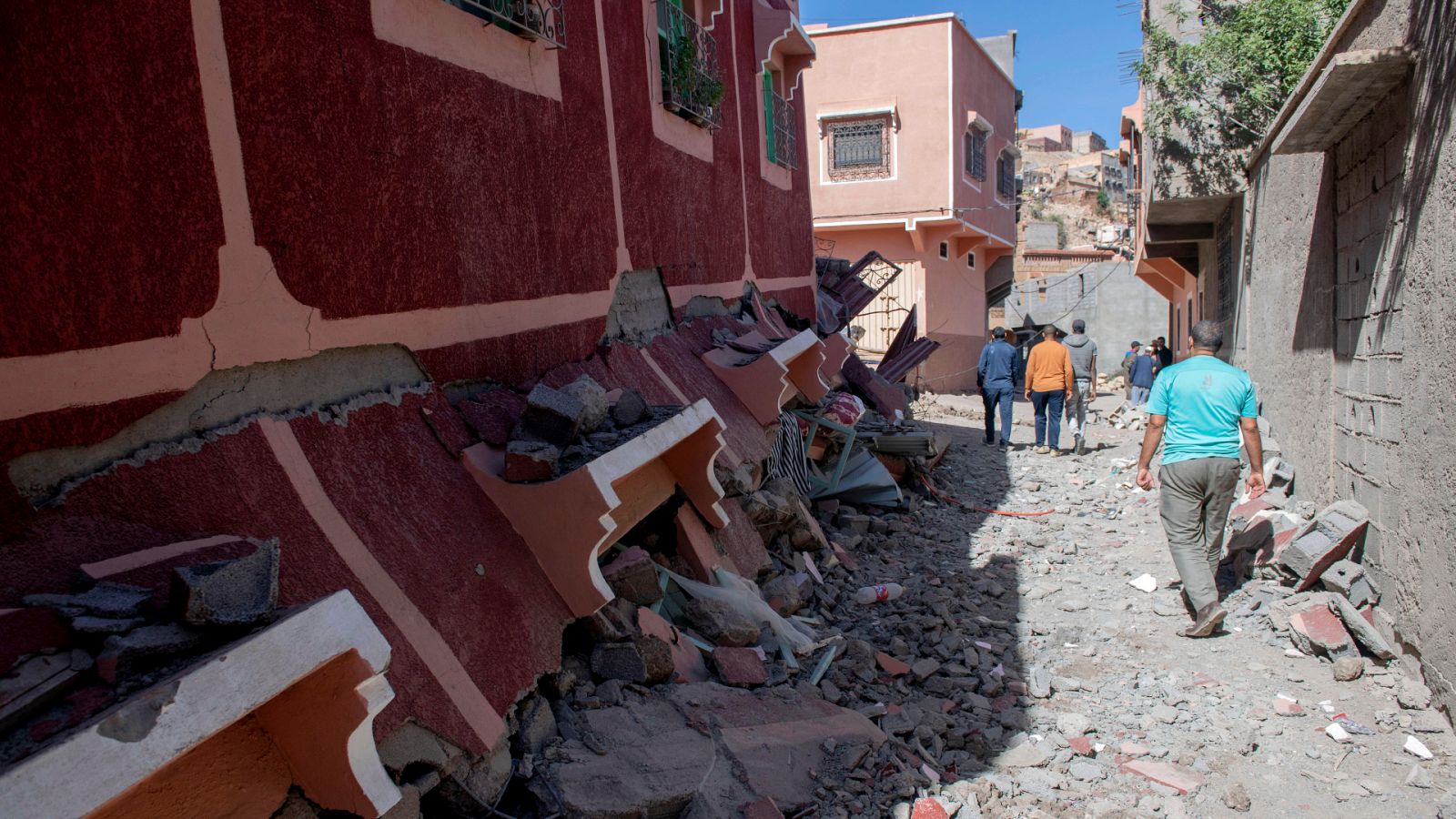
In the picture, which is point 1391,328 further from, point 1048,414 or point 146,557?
point 1048,414

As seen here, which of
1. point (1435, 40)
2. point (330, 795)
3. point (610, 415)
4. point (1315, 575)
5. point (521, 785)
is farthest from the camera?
point (1315, 575)

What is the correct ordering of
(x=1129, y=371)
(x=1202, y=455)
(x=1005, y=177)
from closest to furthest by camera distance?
(x=1202, y=455), (x=1129, y=371), (x=1005, y=177)

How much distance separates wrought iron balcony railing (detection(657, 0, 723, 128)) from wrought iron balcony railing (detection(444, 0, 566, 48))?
73.0 inches

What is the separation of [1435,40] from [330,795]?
209 inches

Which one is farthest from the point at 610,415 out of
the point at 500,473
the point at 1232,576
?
the point at 1232,576

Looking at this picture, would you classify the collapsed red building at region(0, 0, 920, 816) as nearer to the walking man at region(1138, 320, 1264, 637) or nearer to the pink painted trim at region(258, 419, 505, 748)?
the pink painted trim at region(258, 419, 505, 748)

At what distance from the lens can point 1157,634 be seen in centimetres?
533

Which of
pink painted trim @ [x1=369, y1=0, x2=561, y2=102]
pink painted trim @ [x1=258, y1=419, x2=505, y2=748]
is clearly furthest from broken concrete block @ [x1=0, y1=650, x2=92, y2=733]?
pink painted trim @ [x1=369, y1=0, x2=561, y2=102]

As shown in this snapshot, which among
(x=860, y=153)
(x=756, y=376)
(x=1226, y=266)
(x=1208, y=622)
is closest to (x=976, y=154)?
(x=860, y=153)

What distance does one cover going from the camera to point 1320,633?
4.64 metres

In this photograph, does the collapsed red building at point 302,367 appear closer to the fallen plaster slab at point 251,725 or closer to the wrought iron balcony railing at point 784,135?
the fallen plaster slab at point 251,725

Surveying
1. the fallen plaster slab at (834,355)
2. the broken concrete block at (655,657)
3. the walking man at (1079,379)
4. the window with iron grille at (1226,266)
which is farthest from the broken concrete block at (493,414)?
the window with iron grille at (1226,266)

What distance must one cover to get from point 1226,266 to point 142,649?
474 inches

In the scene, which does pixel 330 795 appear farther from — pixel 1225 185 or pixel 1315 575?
pixel 1225 185
